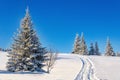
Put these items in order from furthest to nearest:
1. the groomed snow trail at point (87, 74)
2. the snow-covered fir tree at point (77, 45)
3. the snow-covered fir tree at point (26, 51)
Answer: the snow-covered fir tree at point (77, 45), the snow-covered fir tree at point (26, 51), the groomed snow trail at point (87, 74)

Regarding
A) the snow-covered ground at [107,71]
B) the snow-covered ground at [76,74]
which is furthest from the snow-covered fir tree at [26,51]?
the snow-covered ground at [107,71]

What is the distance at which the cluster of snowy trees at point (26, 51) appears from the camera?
40469 mm

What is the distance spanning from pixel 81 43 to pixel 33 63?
5608cm

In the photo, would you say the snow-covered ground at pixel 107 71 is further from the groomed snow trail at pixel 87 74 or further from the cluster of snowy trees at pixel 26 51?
the cluster of snowy trees at pixel 26 51

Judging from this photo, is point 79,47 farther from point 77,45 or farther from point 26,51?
point 26,51

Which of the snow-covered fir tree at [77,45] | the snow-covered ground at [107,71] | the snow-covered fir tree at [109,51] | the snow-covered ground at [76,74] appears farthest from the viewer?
the snow-covered fir tree at [77,45]

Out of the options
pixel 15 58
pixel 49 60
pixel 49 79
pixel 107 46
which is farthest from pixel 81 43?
pixel 49 79

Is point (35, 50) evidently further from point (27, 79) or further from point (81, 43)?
point (81, 43)

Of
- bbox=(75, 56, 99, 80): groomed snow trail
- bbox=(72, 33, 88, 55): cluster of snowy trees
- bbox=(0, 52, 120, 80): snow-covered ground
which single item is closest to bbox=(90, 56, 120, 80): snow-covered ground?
bbox=(0, 52, 120, 80): snow-covered ground

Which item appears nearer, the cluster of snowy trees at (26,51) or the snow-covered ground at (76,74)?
the snow-covered ground at (76,74)

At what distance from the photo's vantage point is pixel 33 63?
40719 mm

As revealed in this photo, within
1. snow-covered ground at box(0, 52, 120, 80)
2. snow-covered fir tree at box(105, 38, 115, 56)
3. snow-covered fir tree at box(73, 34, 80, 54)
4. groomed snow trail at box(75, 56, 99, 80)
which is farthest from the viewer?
snow-covered fir tree at box(73, 34, 80, 54)

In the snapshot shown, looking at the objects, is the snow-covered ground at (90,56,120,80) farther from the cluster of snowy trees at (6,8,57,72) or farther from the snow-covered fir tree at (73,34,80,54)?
the snow-covered fir tree at (73,34,80,54)

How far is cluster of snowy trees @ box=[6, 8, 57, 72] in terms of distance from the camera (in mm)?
40469
